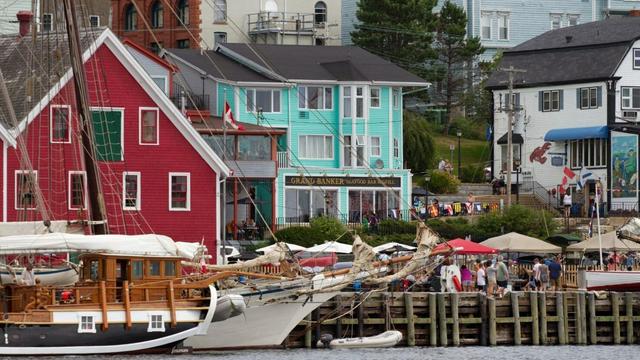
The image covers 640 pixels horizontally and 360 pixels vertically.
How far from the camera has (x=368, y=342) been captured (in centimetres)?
6050

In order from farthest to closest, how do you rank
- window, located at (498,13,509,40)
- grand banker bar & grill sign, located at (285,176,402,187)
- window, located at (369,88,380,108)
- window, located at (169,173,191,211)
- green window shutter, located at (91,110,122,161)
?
window, located at (498,13,509,40) → window, located at (369,88,380,108) → grand banker bar & grill sign, located at (285,176,402,187) → window, located at (169,173,191,211) → green window shutter, located at (91,110,122,161)

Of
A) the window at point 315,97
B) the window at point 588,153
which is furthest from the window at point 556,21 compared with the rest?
the window at point 315,97

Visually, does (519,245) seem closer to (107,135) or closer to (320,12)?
(107,135)

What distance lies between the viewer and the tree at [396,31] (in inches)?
5089

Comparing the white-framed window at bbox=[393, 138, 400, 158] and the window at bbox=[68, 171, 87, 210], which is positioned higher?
the white-framed window at bbox=[393, 138, 400, 158]

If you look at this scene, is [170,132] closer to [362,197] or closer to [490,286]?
[490,286]

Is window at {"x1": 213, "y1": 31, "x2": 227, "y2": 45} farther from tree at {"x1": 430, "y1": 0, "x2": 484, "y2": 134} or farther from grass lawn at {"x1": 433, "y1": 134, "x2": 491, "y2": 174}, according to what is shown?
grass lawn at {"x1": 433, "y1": 134, "x2": 491, "y2": 174}

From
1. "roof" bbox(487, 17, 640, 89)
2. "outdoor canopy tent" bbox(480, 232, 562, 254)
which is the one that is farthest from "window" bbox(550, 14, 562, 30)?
"outdoor canopy tent" bbox(480, 232, 562, 254)

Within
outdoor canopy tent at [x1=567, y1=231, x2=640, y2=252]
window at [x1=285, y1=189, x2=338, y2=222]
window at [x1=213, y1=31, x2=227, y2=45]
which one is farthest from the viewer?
window at [x1=213, y1=31, x2=227, y2=45]

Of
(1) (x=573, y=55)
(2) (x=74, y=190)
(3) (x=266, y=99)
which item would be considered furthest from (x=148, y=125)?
(1) (x=573, y=55)

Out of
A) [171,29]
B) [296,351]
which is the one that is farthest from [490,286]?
[171,29]

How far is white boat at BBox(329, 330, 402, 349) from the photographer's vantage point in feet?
199

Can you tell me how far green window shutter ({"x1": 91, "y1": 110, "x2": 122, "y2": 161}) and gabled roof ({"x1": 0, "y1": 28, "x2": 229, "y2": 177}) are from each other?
1.86 metres

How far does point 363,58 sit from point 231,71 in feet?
33.8
